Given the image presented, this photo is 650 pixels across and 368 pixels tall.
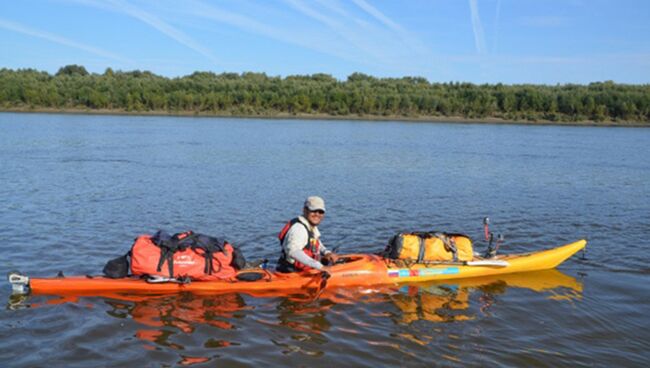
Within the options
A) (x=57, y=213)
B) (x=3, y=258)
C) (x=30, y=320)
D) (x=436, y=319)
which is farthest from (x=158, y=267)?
(x=57, y=213)

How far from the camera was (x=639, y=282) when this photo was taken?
8.86m

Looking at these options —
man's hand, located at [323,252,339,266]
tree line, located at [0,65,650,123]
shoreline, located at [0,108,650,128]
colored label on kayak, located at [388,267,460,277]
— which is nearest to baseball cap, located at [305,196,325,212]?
man's hand, located at [323,252,339,266]

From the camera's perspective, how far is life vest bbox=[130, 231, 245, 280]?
7.60 metres

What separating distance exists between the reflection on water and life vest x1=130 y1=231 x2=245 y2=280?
13.1 inches

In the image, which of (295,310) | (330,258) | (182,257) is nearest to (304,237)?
(330,258)

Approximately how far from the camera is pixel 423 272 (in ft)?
28.2

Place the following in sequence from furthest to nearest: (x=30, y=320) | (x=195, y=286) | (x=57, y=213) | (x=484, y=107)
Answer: (x=484, y=107) → (x=57, y=213) → (x=195, y=286) → (x=30, y=320)

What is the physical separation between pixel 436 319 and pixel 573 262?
4.13 m

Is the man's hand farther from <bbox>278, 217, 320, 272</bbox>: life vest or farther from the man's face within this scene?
the man's face

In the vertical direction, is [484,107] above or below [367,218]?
above

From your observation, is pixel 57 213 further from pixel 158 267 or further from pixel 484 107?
pixel 484 107

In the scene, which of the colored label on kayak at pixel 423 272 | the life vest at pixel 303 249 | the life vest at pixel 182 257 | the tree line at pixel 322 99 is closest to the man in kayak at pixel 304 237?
the life vest at pixel 303 249

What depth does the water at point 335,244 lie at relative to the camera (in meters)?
6.23

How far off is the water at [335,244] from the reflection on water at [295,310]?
29 mm
